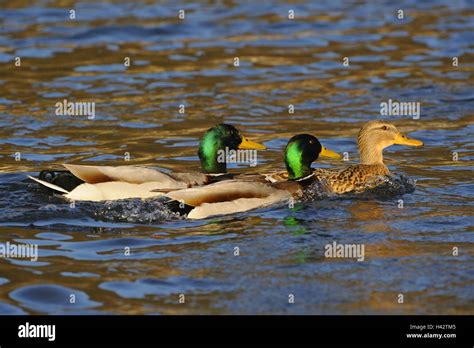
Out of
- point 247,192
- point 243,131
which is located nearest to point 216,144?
point 247,192

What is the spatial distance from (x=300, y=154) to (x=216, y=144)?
38.8 inches

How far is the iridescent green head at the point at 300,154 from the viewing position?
458 inches

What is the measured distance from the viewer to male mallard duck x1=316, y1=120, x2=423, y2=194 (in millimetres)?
11750

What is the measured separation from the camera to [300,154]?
11.6 meters

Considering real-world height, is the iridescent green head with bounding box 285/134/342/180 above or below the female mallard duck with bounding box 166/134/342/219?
above

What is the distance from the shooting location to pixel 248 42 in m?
19.1

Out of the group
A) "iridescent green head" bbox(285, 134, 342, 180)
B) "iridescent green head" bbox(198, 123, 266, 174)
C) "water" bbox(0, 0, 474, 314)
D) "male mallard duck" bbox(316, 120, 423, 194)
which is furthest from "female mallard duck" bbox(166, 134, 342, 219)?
"iridescent green head" bbox(198, 123, 266, 174)

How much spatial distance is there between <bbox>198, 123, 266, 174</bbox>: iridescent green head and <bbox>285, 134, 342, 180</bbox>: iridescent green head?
2.34 feet

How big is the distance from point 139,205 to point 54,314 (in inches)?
114

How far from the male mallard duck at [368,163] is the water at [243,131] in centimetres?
28

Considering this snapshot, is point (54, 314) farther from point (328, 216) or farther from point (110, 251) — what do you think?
point (328, 216)

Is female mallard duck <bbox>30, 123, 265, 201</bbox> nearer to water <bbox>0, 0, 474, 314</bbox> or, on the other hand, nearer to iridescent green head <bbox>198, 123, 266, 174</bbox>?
water <bbox>0, 0, 474, 314</bbox>
